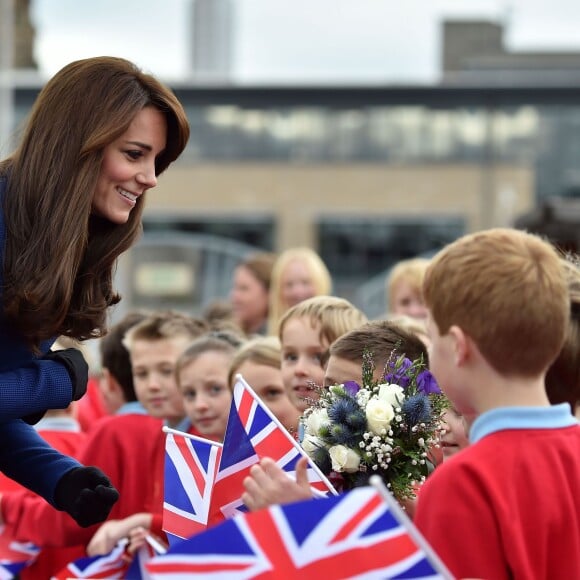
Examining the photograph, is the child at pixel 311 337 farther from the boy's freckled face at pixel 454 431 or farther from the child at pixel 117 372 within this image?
the child at pixel 117 372

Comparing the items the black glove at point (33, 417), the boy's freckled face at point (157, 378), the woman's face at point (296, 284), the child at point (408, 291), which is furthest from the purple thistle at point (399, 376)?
the woman's face at point (296, 284)

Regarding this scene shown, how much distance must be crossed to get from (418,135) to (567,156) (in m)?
6.25

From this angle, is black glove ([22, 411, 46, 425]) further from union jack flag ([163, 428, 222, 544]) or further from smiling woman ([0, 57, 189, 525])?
union jack flag ([163, 428, 222, 544])

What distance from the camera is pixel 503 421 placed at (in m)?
2.57

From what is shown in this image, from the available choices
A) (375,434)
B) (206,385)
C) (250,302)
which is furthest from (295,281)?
(375,434)

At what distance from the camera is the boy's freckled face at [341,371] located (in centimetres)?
382

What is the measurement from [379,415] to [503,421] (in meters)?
0.57

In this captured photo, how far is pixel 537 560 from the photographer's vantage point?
2.52 metres

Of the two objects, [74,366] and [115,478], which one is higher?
[74,366]

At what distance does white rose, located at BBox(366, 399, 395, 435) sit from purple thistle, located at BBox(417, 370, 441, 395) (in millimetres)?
231

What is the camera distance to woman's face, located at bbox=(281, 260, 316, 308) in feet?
27.5

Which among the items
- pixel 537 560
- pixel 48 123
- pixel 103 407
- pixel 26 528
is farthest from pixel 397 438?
pixel 103 407

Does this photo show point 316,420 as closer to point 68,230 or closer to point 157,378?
point 68,230

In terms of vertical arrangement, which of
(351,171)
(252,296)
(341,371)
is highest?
(341,371)
